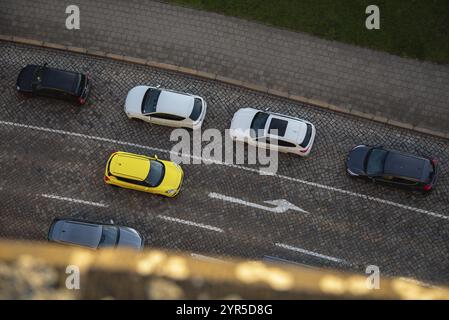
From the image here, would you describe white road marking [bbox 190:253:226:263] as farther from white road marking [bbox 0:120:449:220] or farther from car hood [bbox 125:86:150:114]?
car hood [bbox 125:86:150:114]

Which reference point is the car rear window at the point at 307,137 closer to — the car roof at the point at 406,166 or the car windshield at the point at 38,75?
the car roof at the point at 406,166

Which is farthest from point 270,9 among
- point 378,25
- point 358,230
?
point 358,230

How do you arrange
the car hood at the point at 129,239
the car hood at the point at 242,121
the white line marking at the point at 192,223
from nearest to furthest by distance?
the car hood at the point at 129,239, the white line marking at the point at 192,223, the car hood at the point at 242,121

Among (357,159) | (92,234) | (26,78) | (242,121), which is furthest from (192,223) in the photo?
(26,78)

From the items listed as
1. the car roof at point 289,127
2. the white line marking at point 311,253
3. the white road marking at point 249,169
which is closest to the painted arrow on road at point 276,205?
the white road marking at point 249,169

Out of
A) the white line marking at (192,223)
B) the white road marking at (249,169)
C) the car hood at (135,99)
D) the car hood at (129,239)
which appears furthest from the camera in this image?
the car hood at (135,99)

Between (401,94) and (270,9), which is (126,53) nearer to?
(270,9)

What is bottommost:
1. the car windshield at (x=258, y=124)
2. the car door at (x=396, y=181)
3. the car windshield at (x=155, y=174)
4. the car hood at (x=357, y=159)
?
the car door at (x=396, y=181)
